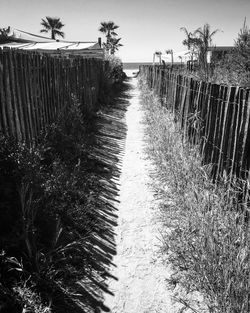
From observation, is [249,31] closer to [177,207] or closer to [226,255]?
[177,207]

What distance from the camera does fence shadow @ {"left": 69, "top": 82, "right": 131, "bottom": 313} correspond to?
7.70 ft

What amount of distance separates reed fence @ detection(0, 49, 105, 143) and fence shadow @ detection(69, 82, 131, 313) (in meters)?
1.15

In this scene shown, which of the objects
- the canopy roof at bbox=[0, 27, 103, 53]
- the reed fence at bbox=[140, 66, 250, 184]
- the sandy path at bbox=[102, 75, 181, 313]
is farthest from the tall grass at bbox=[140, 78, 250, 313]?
the canopy roof at bbox=[0, 27, 103, 53]

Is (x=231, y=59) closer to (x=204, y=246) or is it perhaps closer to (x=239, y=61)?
(x=239, y=61)

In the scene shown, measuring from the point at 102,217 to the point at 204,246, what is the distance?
1.43m

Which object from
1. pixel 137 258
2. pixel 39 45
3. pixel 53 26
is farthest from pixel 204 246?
pixel 53 26

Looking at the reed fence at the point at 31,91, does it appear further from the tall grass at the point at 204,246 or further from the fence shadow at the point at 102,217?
the tall grass at the point at 204,246

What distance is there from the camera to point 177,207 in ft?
11.1

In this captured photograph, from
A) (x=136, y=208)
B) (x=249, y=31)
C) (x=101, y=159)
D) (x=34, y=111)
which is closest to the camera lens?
(x=136, y=208)

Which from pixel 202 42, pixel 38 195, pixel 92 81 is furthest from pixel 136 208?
pixel 92 81

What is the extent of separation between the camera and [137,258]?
9.12 feet

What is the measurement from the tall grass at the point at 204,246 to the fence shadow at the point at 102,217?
58 cm

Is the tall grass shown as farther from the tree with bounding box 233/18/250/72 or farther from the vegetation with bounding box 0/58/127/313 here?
the tree with bounding box 233/18/250/72

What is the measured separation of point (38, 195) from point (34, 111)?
203 centimetres
